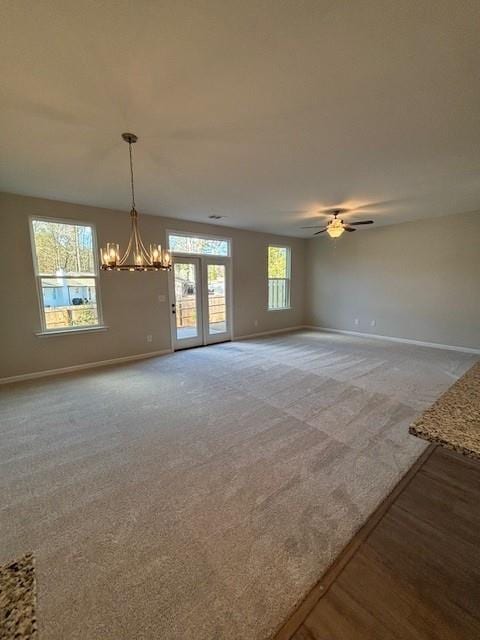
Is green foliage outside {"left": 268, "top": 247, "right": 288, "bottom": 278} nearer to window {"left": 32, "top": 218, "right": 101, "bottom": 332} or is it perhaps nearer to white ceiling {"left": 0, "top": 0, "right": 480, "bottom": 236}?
white ceiling {"left": 0, "top": 0, "right": 480, "bottom": 236}

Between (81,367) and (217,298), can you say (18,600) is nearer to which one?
(81,367)

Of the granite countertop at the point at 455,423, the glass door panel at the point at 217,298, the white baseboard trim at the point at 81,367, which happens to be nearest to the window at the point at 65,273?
the white baseboard trim at the point at 81,367

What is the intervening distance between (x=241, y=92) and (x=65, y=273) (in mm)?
3840

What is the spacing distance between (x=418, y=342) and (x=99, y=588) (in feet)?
21.8

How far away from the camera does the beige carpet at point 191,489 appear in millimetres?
1242

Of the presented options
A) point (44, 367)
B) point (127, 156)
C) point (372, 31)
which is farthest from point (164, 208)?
point (372, 31)

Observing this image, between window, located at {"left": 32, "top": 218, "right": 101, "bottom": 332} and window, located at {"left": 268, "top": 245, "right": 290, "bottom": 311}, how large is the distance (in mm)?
4300

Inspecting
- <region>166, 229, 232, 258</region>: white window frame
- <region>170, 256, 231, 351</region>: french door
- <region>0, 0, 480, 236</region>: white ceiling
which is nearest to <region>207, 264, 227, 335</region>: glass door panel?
<region>170, 256, 231, 351</region>: french door

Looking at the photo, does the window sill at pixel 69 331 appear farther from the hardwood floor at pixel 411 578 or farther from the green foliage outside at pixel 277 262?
the hardwood floor at pixel 411 578

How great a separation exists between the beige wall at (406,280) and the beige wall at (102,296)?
2.23 metres

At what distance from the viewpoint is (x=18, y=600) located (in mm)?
1247

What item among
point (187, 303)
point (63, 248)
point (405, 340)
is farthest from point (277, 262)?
point (63, 248)

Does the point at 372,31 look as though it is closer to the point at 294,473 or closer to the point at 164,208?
the point at 294,473

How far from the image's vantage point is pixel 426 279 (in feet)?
18.8
